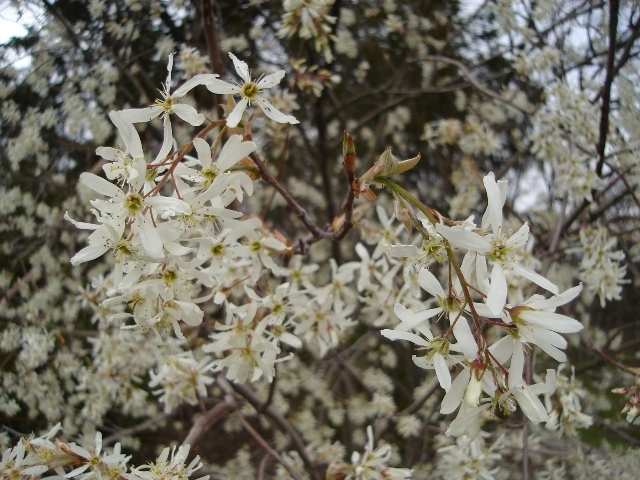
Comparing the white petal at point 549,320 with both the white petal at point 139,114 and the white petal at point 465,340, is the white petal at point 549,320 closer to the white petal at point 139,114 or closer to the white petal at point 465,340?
the white petal at point 465,340

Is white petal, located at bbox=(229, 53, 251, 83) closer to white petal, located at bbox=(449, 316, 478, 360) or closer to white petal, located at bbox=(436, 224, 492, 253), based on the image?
white petal, located at bbox=(436, 224, 492, 253)

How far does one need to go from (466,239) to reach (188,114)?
22.2 inches

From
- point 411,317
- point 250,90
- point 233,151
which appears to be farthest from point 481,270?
point 250,90

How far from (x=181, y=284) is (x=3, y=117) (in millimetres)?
1822

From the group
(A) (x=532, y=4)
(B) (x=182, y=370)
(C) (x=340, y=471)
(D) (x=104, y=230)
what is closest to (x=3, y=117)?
(B) (x=182, y=370)

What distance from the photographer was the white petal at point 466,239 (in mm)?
815

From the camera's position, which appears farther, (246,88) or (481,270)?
(246,88)

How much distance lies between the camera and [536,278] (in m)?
0.85

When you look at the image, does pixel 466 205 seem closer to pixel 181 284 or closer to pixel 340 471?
pixel 340 471

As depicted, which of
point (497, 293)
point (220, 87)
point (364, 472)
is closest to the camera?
point (497, 293)

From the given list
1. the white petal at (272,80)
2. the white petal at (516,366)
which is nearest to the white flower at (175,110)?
the white petal at (272,80)

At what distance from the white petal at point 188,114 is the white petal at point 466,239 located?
1.60 feet

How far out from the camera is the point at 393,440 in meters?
3.63

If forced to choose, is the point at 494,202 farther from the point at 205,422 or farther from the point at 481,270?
the point at 205,422
